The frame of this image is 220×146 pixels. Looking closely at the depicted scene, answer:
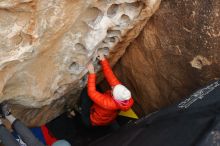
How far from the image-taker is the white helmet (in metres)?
1.78

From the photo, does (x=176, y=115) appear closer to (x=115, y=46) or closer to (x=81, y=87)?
(x=115, y=46)

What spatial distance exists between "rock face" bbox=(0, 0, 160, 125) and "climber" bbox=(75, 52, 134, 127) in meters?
0.07

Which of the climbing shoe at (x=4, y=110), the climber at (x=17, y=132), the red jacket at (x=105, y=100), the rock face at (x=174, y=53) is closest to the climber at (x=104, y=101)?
the red jacket at (x=105, y=100)

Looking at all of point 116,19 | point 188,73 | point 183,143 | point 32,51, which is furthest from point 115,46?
point 183,143

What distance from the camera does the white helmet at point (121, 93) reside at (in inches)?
70.2

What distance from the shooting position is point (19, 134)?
172 cm

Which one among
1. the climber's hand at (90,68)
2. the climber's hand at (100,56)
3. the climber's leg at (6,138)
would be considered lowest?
the climber's leg at (6,138)

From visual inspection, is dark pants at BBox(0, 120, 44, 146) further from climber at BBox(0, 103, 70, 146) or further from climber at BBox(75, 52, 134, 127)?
climber at BBox(75, 52, 134, 127)

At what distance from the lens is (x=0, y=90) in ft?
4.94

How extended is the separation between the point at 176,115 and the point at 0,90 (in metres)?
0.69

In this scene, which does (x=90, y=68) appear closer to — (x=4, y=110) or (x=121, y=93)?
(x=121, y=93)

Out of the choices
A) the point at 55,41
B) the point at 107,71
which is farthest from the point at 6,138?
the point at 107,71

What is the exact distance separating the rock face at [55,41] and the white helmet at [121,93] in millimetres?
180

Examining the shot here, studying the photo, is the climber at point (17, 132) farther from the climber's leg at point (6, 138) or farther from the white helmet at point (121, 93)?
the white helmet at point (121, 93)
